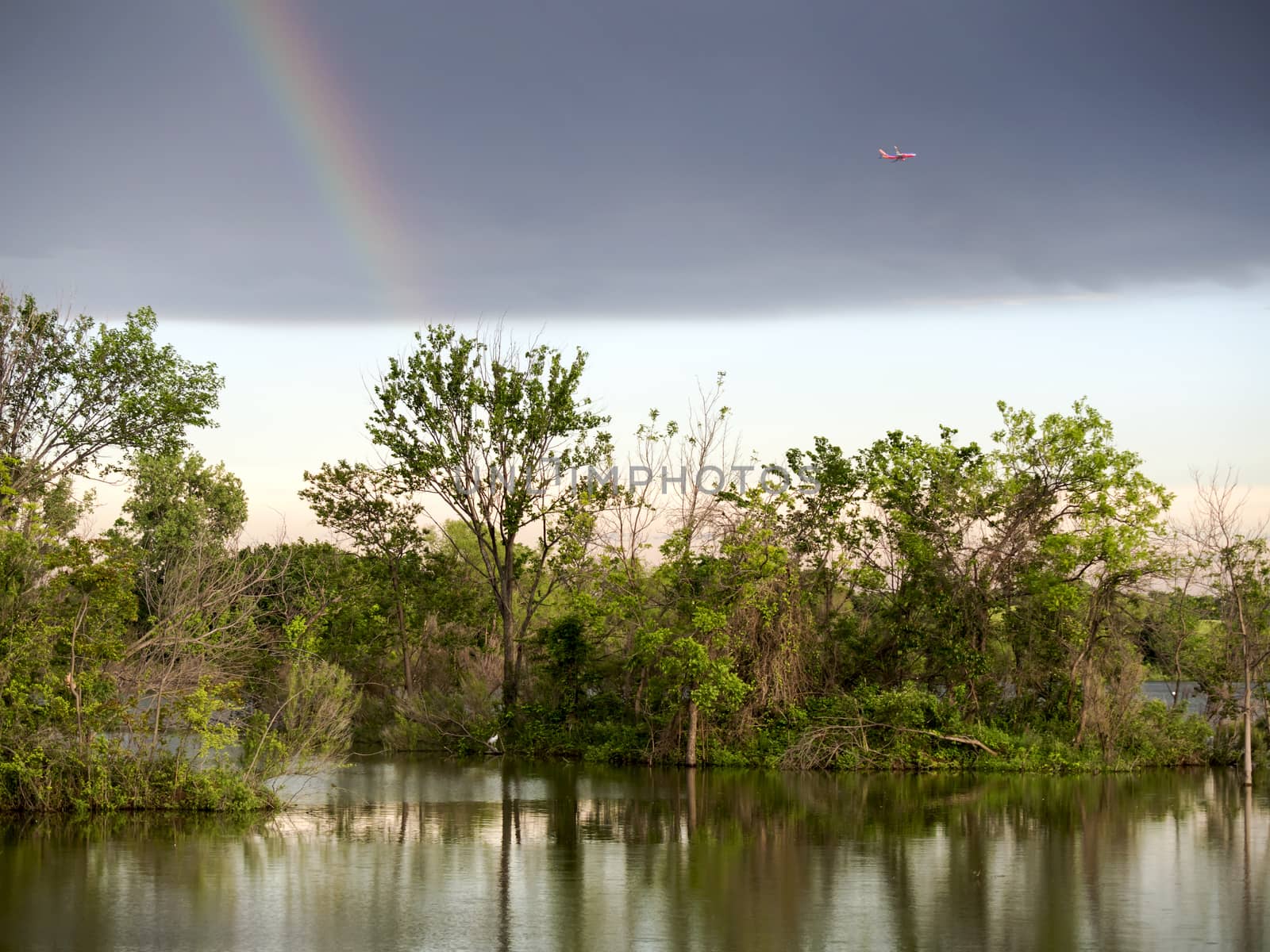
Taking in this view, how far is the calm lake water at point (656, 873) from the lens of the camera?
11594mm

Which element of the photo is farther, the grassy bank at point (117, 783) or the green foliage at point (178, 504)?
the green foliage at point (178, 504)

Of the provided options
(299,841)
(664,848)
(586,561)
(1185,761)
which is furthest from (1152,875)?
(586,561)

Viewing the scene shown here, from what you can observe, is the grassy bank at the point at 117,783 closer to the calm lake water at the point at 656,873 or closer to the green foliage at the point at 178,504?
the calm lake water at the point at 656,873

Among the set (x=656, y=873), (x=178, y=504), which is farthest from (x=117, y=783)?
(x=178, y=504)

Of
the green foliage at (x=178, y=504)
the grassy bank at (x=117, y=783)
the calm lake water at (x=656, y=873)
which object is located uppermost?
the green foliage at (x=178, y=504)

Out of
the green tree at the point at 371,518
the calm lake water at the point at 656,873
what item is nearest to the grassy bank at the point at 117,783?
the calm lake water at the point at 656,873

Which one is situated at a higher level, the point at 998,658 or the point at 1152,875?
the point at 998,658

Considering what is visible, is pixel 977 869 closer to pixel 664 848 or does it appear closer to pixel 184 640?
pixel 664 848

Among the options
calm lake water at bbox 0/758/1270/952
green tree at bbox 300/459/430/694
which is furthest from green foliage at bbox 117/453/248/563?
calm lake water at bbox 0/758/1270/952

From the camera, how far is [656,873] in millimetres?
15086

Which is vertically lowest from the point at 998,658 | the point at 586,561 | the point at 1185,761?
the point at 1185,761

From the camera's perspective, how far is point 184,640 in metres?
19.9

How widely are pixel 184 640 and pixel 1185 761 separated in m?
23.4

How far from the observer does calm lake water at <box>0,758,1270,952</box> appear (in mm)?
11594
